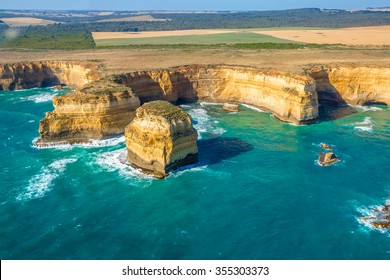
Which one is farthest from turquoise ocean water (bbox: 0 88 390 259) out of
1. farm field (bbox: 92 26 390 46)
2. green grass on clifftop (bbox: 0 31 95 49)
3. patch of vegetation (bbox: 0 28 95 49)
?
patch of vegetation (bbox: 0 28 95 49)

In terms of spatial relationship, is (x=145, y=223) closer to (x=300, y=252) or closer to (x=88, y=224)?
(x=88, y=224)

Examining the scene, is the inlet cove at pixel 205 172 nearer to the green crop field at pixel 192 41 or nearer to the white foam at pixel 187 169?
the white foam at pixel 187 169

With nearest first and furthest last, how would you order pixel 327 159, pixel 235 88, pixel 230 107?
pixel 327 159
pixel 230 107
pixel 235 88

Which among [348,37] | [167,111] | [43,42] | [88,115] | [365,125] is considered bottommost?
[365,125]

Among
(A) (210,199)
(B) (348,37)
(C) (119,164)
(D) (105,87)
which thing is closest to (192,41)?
(B) (348,37)

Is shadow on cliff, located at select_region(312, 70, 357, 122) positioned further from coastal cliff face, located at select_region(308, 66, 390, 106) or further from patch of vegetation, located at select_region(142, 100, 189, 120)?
patch of vegetation, located at select_region(142, 100, 189, 120)

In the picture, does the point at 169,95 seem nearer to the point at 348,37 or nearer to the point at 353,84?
the point at 353,84
